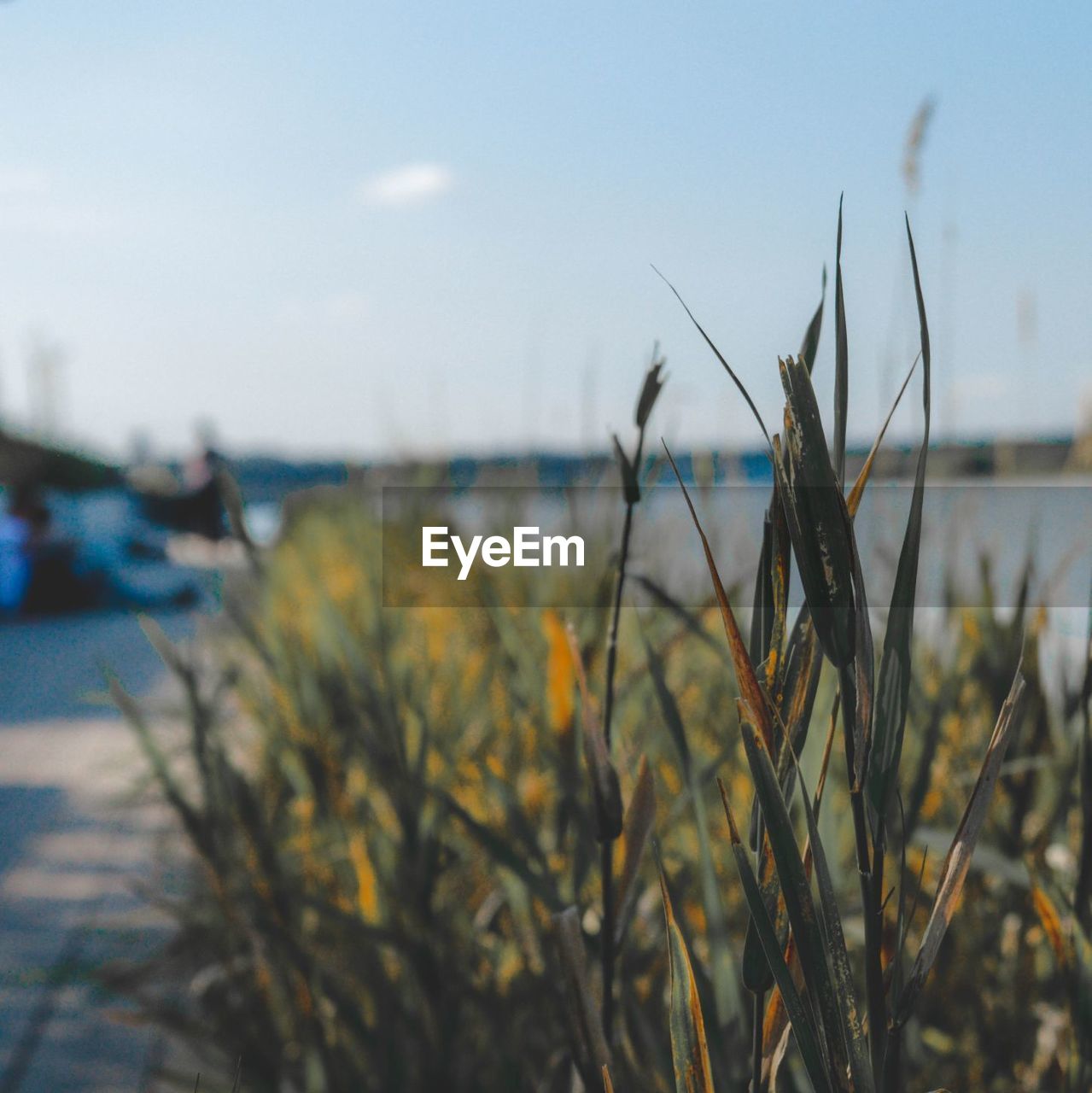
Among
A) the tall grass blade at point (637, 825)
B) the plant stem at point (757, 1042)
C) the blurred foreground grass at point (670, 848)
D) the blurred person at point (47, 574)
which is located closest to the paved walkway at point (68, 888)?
the blurred foreground grass at point (670, 848)

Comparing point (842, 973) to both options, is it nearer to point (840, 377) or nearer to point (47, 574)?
point (840, 377)

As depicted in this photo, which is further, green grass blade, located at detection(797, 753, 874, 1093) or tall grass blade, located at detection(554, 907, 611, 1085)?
tall grass blade, located at detection(554, 907, 611, 1085)

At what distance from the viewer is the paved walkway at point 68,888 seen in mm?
1867

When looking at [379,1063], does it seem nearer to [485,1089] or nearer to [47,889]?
[485,1089]

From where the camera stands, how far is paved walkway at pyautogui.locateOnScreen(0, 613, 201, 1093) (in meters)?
1.87

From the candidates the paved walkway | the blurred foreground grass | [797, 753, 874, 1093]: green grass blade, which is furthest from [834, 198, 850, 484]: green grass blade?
the paved walkway

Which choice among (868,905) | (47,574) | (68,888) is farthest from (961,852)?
(47,574)

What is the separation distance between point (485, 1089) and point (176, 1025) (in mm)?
399

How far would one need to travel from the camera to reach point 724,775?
60.6 inches

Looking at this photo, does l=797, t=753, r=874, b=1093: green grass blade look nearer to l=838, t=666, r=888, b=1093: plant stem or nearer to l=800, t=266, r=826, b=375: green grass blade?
l=838, t=666, r=888, b=1093: plant stem

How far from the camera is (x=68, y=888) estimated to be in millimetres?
2676

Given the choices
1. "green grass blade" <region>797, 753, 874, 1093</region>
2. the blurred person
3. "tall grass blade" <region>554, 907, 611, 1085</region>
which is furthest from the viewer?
the blurred person

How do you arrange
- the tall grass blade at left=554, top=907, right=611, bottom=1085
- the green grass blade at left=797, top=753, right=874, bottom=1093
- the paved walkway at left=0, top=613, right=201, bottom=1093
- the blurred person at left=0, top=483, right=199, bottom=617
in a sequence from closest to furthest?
the green grass blade at left=797, top=753, right=874, bottom=1093 < the tall grass blade at left=554, top=907, right=611, bottom=1085 < the paved walkway at left=0, top=613, right=201, bottom=1093 < the blurred person at left=0, top=483, right=199, bottom=617

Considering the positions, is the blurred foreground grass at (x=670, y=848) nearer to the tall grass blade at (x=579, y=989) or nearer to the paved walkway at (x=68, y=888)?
the tall grass blade at (x=579, y=989)
